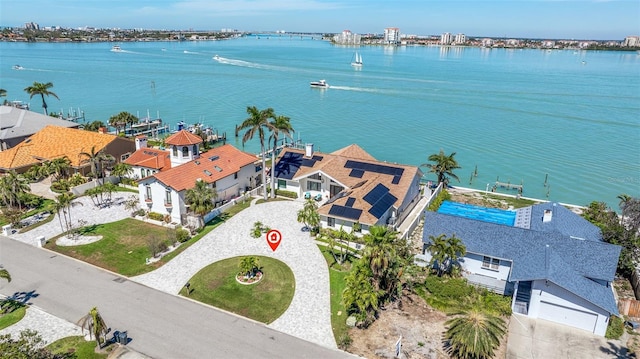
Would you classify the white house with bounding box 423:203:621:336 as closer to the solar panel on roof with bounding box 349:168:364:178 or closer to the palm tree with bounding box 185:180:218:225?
the solar panel on roof with bounding box 349:168:364:178

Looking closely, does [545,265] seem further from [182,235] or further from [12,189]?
[12,189]

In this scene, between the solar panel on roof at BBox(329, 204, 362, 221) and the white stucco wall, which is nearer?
the white stucco wall

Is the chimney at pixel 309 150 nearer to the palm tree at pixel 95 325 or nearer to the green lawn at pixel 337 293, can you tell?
the green lawn at pixel 337 293

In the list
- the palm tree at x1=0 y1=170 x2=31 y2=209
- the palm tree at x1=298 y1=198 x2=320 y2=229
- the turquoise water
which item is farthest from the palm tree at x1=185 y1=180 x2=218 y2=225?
the turquoise water

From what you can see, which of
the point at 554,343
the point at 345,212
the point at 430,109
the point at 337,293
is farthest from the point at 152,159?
the point at 430,109

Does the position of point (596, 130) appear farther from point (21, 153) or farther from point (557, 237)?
point (21, 153)

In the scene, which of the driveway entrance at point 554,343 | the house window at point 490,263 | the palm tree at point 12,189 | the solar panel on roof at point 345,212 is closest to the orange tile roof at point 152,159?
the palm tree at point 12,189

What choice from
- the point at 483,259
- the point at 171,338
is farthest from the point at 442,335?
the point at 171,338
